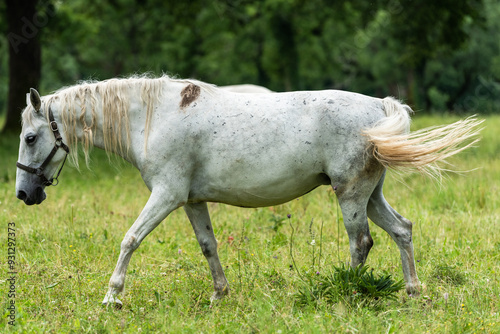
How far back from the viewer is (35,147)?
4.54 m

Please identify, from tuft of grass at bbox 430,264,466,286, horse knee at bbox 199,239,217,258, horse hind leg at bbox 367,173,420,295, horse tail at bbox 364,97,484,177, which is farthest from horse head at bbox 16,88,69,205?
tuft of grass at bbox 430,264,466,286

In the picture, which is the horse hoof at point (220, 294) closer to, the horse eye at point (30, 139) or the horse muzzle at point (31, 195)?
the horse muzzle at point (31, 195)

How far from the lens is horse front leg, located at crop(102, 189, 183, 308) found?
4320 millimetres

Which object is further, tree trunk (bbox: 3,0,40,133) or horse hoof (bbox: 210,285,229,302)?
tree trunk (bbox: 3,0,40,133)

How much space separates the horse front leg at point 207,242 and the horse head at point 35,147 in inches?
49.0

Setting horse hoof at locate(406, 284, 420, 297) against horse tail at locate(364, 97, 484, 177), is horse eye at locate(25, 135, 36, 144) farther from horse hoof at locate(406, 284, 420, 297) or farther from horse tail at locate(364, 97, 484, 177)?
horse hoof at locate(406, 284, 420, 297)

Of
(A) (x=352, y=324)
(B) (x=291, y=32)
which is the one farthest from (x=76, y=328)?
(B) (x=291, y=32)

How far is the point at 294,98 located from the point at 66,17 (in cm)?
1577

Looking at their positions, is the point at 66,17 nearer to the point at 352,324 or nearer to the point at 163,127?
the point at 163,127

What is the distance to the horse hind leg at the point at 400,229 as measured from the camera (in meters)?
4.66

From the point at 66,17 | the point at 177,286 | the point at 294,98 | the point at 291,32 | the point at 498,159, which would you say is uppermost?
the point at 294,98

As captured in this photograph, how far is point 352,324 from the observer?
3855 mm

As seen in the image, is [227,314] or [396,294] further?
[396,294]

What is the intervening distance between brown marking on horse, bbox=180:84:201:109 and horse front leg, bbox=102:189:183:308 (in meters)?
0.78
